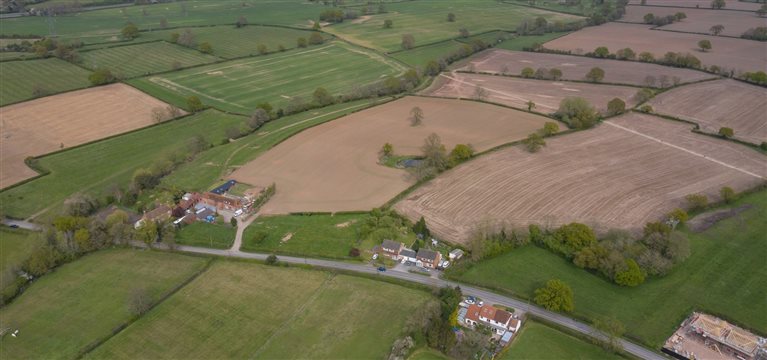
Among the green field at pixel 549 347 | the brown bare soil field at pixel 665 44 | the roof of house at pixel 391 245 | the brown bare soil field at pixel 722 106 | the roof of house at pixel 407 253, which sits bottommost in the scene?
the green field at pixel 549 347

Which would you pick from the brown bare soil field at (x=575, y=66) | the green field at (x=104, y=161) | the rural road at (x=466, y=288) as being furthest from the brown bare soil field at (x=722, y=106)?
the green field at (x=104, y=161)

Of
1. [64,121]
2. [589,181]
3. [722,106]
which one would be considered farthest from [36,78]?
[722,106]

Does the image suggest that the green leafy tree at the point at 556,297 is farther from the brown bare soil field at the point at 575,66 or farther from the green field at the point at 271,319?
the brown bare soil field at the point at 575,66

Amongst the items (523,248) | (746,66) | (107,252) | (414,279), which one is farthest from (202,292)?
(746,66)

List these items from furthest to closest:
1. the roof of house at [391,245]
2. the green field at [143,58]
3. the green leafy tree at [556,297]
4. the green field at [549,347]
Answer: the green field at [143,58] → the roof of house at [391,245] → the green leafy tree at [556,297] → the green field at [549,347]

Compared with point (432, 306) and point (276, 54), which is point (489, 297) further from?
point (276, 54)

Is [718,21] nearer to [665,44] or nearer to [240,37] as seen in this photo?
[665,44]

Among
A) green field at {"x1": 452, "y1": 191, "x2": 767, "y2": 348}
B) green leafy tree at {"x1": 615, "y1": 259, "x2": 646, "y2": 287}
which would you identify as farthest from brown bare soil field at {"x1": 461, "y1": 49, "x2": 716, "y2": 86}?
green leafy tree at {"x1": 615, "y1": 259, "x2": 646, "y2": 287}
